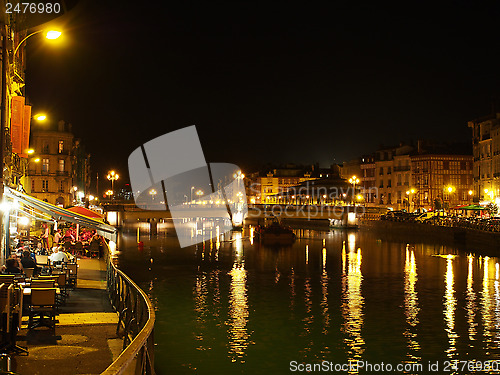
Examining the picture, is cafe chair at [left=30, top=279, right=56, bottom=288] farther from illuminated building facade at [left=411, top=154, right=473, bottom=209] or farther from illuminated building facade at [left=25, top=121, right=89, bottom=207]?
illuminated building facade at [left=411, top=154, right=473, bottom=209]

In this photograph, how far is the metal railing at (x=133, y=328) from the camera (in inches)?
258

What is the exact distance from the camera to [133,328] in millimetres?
12648

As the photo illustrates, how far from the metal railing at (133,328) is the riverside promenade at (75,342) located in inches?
15.0

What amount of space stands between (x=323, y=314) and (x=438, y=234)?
153 feet

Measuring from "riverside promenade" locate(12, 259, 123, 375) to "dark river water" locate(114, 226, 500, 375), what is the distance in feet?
9.70

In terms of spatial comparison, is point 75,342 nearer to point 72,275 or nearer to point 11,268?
point 11,268

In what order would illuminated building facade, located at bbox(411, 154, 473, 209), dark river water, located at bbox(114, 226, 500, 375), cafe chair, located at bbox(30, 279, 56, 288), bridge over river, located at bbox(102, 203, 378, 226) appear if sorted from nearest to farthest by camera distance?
cafe chair, located at bbox(30, 279, 56, 288), dark river water, located at bbox(114, 226, 500, 375), bridge over river, located at bbox(102, 203, 378, 226), illuminated building facade, located at bbox(411, 154, 473, 209)

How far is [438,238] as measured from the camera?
68.9 meters

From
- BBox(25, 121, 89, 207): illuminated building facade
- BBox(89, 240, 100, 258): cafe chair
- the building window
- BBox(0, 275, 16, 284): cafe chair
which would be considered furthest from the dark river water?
the building window

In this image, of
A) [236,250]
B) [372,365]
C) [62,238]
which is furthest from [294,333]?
[236,250]

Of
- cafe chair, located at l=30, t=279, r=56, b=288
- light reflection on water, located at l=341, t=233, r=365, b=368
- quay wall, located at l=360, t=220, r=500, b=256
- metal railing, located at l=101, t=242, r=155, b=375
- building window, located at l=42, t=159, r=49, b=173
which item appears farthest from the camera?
building window, located at l=42, t=159, r=49, b=173

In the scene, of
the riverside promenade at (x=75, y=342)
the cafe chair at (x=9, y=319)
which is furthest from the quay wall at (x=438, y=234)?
the cafe chair at (x=9, y=319)

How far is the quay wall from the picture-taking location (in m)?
54.4

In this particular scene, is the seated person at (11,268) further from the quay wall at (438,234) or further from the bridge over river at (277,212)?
the bridge over river at (277,212)
